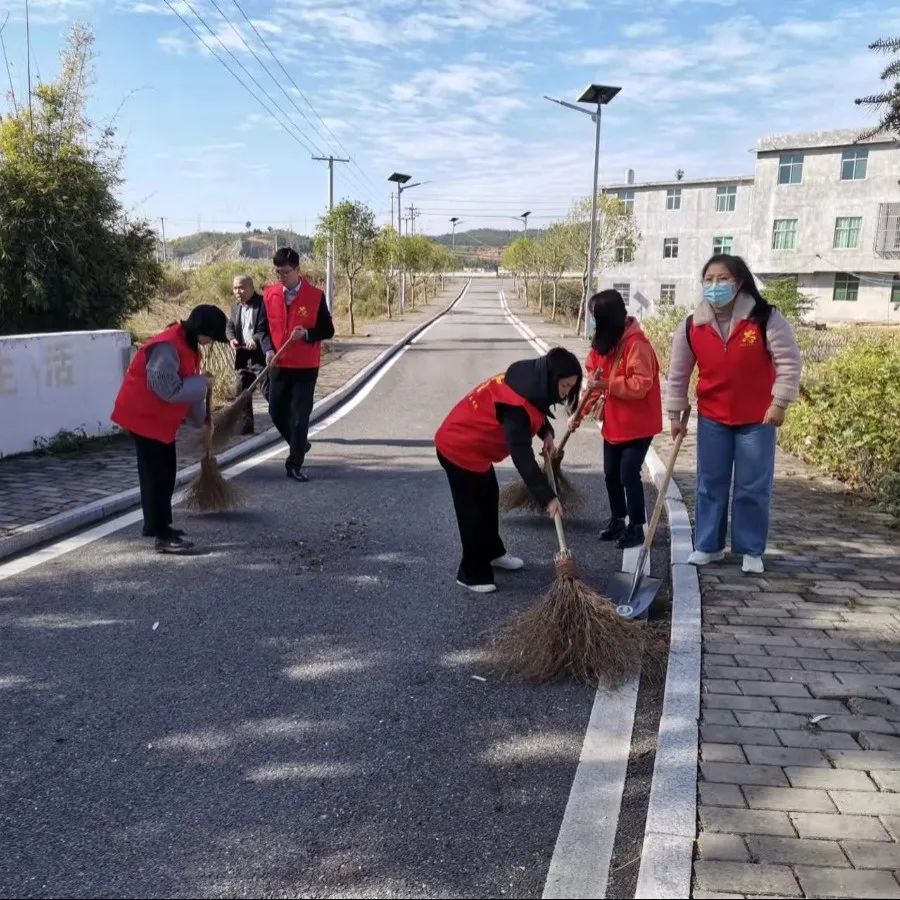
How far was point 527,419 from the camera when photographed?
14.2 ft

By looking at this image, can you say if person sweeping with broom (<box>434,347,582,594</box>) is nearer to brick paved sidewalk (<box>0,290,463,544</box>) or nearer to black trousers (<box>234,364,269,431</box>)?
brick paved sidewalk (<box>0,290,463,544</box>)

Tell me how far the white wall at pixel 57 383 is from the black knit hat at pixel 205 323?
328 cm

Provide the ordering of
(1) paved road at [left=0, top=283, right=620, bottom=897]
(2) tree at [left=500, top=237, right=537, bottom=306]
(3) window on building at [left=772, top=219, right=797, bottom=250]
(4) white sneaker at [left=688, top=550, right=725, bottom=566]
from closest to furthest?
1. (1) paved road at [left=0, top=283, right=620, bottom=897]
2. (4) white sneaker at [left=688, top=550, right=725, bottom=566]
3. (3) window on building at [left=772, top=219, right=797, bottom=250]
4. (2) tree at [left=500, top=237, right=537, bottom=306]

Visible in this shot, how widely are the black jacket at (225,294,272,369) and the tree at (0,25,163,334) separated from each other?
504cm

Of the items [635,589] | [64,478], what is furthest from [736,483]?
[64,478]

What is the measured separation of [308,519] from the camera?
6.32 meters

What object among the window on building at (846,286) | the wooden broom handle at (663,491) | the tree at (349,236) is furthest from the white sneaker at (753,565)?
the window on building at (846,286)

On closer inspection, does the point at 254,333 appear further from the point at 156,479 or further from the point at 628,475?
the point at 628,475

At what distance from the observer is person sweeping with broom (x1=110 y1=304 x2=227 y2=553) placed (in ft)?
17.1

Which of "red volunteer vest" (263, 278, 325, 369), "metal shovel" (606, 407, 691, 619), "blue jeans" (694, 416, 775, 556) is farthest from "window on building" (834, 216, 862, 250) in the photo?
"metal shovel" (606, 407, 691, 619)

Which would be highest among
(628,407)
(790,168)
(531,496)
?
(790,168)

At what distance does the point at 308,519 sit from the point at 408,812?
3685 millimetres

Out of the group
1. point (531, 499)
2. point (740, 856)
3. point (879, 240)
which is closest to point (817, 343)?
point (531, 499)

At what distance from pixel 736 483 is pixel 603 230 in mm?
30441
